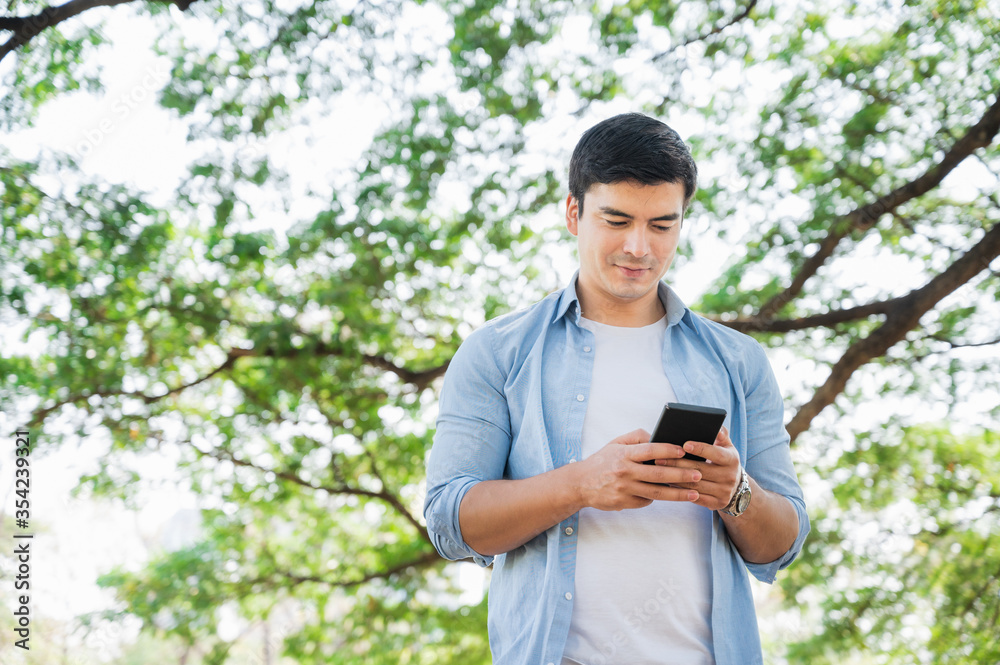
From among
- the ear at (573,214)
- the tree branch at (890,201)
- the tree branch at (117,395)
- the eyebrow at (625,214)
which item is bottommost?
the eyebrow at (625,214)

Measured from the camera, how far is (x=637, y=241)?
4.86 ft

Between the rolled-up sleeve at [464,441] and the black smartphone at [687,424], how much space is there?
13.7 inches

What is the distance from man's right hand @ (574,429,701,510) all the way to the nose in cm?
42

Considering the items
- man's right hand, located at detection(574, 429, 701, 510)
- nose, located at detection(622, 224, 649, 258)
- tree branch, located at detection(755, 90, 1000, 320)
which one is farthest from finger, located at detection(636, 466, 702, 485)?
tree branch, located at detection(755, 90, 1000, 320)

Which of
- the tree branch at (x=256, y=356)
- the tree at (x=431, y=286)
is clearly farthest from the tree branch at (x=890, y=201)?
the tree branch at (x=256, y=356)

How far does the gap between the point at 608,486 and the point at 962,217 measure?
5.14 meters

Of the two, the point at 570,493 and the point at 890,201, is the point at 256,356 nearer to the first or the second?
the point at 570,493

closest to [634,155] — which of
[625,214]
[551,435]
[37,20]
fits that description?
[625,214]

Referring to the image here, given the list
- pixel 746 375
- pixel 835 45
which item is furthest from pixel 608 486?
pixel 835 45

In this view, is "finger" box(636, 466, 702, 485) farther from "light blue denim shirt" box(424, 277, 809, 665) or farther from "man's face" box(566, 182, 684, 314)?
"man's face" box(566, 182, 684, 314)

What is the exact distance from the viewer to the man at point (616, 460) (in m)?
1.26
